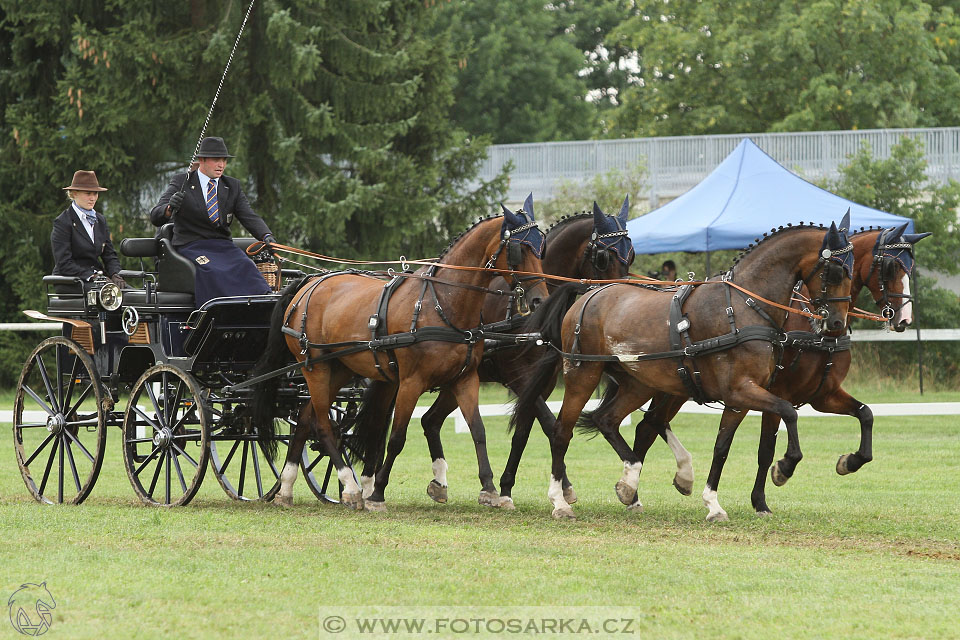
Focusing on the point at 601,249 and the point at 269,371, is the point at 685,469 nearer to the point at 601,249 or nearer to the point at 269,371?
the point at 601,249

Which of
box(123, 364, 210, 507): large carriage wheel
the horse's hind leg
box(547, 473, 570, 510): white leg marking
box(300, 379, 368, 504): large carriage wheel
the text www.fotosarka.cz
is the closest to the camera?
the text www.fotosarka.cz

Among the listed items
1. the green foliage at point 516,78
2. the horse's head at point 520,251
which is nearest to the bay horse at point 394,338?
the horse's head at point 520,251

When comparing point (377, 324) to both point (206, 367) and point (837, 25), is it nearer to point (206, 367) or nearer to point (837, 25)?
point (206, 367)

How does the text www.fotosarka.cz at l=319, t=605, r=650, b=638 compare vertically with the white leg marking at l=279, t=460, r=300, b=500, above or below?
above

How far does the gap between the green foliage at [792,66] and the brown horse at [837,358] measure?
22.7 m

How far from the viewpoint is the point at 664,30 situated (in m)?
34.3

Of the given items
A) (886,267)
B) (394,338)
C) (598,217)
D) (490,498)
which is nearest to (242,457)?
(394,338)

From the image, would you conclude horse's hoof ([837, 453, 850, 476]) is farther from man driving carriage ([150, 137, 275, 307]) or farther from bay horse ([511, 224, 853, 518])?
man driving carriage ([150, 137, 275, 307])

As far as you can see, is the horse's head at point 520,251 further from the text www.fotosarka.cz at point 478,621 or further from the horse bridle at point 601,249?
the text www.fotosarka.cz at point 478,621

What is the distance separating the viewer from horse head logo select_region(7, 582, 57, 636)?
5363 mm

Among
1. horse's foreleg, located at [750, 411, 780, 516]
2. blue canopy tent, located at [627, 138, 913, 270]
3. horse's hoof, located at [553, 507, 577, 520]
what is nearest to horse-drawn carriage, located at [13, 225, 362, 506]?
horse's hoof, located at [553, 507, 577, 520]

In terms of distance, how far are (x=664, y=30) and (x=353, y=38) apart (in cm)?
1554

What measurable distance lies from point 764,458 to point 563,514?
1498 mm

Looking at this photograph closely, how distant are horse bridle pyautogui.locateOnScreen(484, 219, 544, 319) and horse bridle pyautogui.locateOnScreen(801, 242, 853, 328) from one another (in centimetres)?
185
